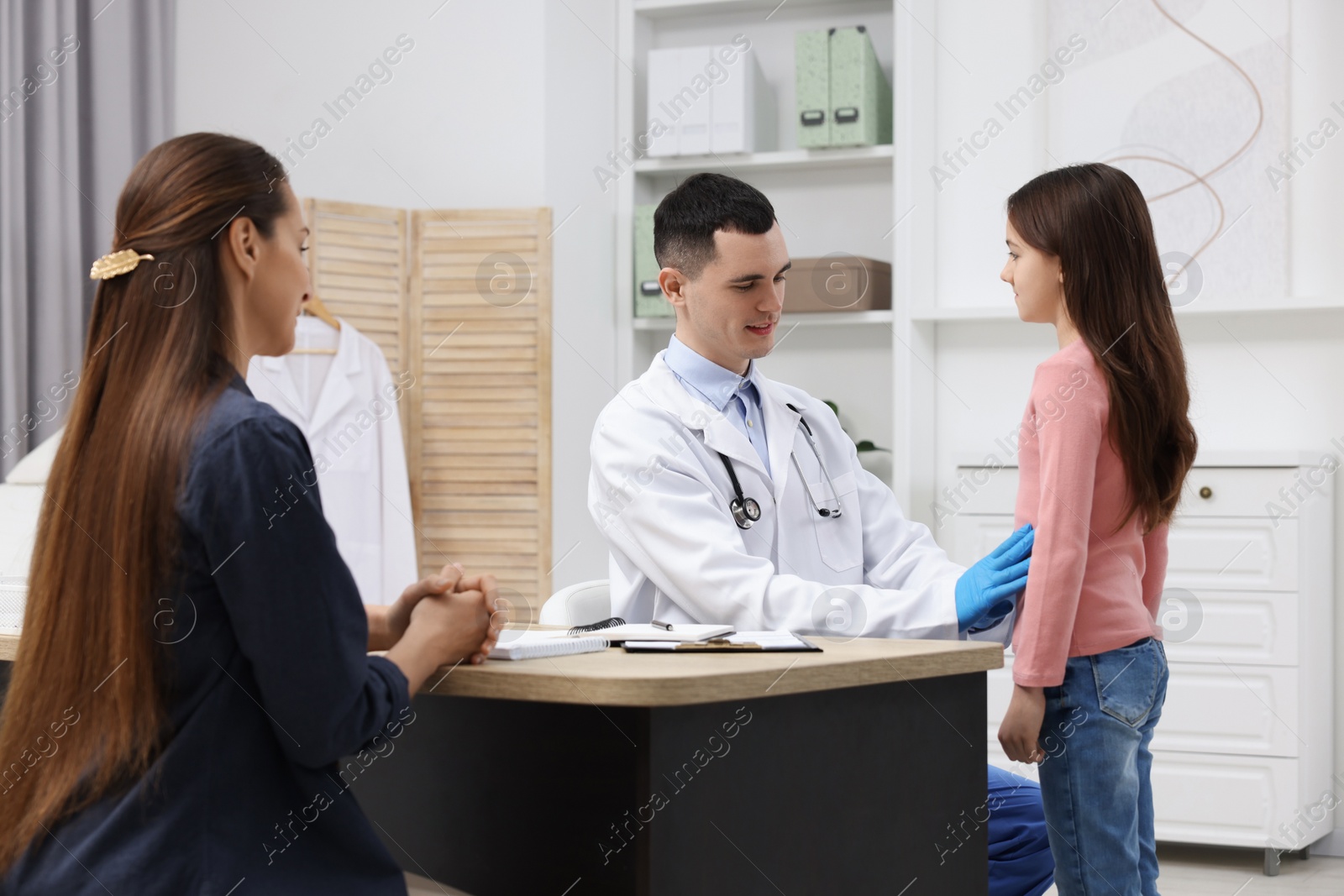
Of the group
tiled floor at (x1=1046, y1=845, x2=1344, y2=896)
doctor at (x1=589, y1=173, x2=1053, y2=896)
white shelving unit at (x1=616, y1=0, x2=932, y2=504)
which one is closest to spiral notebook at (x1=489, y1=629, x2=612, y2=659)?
doctor at (x1=589, y1=173, x2=1053, y2=896)

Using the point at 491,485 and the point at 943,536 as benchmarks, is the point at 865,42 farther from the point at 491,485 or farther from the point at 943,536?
the point at 491,485

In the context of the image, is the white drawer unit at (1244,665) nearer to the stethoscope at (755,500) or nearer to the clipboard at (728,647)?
the stethoscope at (755,500)

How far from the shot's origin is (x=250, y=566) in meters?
1.09

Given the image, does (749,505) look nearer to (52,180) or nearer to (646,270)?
(646,270)

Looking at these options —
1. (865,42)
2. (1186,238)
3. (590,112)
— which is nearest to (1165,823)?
(1186,238)

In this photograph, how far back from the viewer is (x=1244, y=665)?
3414 millimetres

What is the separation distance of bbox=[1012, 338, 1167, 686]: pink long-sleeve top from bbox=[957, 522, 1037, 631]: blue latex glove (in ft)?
0.10

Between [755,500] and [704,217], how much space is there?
54 centimetres

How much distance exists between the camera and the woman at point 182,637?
111cm

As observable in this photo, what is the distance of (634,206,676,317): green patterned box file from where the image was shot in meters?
4.41

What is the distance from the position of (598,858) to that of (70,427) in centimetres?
67

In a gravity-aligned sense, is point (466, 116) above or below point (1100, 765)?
above

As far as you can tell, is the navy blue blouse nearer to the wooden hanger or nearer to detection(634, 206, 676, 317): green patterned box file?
the wooden hanger

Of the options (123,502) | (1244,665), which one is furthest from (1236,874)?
(123,502)
